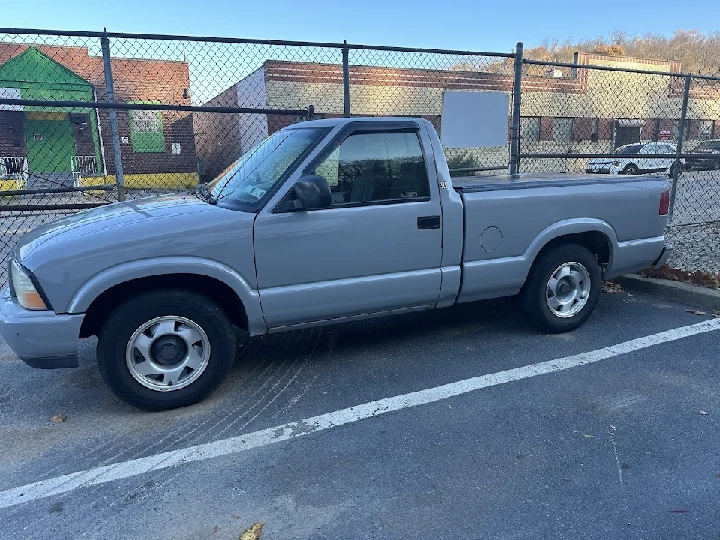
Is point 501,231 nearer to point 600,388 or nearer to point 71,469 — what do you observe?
point 600,388

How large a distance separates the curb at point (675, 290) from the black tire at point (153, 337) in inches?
191

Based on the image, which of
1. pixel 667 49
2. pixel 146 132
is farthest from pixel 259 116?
pixel 667 49

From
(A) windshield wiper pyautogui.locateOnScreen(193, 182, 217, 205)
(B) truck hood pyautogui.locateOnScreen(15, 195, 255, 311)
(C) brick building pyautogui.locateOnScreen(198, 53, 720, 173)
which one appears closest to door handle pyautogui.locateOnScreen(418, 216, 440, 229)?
(B) truck hood pyautogui.locateOnScreen(15, 195, 255, 311)

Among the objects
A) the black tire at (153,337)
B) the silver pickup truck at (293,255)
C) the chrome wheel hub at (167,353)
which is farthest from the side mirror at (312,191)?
the chrome wheel hub at (167,353)

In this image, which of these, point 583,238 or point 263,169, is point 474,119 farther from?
point 263,169

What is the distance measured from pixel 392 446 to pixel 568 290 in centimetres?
260

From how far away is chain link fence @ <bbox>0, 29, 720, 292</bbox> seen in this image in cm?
632

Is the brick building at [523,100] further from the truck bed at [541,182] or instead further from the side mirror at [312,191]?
the side mirror at [312,191]

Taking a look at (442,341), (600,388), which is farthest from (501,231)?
(600,388)

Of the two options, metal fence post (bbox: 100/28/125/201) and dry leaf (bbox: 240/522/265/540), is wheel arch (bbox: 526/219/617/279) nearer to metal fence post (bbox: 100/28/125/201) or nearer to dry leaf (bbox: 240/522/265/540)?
dry leaf (bbox: 240/522/265/540)

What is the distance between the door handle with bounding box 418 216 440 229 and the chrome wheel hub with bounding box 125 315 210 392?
1790 millimetres

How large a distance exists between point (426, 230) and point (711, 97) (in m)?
16.3

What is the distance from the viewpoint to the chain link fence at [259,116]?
6.32m

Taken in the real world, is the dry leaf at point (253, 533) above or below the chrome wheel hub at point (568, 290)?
below
